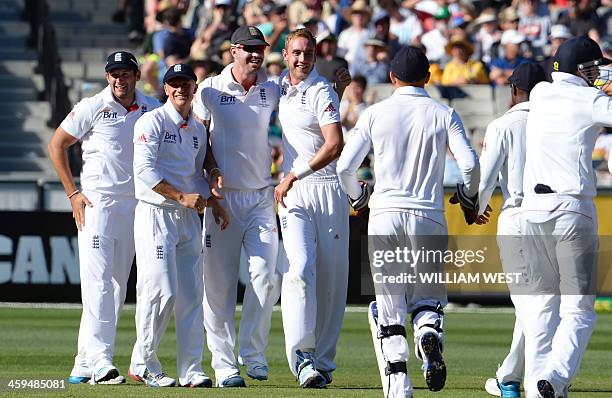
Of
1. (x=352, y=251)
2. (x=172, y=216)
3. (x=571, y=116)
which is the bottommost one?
(x=352, y=251)

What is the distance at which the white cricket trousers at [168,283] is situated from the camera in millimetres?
11109

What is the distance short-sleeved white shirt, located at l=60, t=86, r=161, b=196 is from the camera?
11.6 meters

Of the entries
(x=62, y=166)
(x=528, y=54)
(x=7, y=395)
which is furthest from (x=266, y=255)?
(x=528, y=54)

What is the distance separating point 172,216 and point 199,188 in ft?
1.35

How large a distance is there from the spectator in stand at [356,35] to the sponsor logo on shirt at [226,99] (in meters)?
11.6

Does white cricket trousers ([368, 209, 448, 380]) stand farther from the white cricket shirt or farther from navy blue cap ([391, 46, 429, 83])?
navy blue cap ([391, 46, 429, 83])

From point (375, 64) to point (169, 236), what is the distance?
39.9ft

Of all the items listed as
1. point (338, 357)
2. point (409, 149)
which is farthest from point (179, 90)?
point (338, 357)

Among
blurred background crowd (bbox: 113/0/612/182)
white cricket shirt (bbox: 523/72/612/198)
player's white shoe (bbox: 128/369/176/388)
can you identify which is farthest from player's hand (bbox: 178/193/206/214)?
blurred background crowd (bbox: 113/0/612/182)

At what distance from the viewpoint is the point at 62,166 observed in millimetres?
11773

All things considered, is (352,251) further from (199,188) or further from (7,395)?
(7,395)

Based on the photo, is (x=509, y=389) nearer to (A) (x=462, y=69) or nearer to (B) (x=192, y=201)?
(B) (x=192, y=201)

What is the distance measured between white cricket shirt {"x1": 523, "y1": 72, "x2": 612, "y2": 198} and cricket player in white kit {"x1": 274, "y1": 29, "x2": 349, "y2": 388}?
208 cm

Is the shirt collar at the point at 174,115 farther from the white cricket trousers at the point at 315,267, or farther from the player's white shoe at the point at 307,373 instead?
the player's white shoe at the point at 307,373
